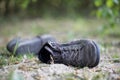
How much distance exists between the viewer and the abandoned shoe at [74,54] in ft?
9.52

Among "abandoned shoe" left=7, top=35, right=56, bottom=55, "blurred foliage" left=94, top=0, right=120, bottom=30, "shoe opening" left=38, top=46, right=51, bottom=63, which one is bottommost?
"abandoned shoe" left=7, top=35, right=56, bottom=55

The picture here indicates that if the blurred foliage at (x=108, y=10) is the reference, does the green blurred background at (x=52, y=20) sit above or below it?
below

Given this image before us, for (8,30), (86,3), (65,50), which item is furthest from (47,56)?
(86,3)

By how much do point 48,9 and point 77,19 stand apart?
2.63 ft

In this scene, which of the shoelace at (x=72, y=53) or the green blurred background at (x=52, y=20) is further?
the green blurred background at (x=52, y=20)

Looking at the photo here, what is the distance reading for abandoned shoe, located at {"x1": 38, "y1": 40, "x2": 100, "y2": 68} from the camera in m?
2.90

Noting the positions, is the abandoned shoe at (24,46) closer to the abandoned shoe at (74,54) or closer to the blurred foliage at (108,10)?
the abandoned shoe at (74,54)

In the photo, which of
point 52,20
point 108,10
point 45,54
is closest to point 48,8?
point 52,20

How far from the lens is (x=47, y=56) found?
9.86 ft

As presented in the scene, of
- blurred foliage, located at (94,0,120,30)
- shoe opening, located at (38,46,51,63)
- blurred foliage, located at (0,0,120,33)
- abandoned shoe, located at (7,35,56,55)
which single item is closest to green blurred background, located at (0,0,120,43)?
blurred foliage, located at (0,0,120,33)

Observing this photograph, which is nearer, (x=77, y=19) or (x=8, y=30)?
(x=8, y=30)

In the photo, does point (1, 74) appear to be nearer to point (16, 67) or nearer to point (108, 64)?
point (16, 67)

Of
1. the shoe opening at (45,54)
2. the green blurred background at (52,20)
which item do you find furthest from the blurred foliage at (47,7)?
the shoe opening at (45,54)

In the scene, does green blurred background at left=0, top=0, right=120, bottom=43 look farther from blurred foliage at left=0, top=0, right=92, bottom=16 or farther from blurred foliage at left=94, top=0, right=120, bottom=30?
blurred foliage at left=94, top=0, right=120, bottom=30
